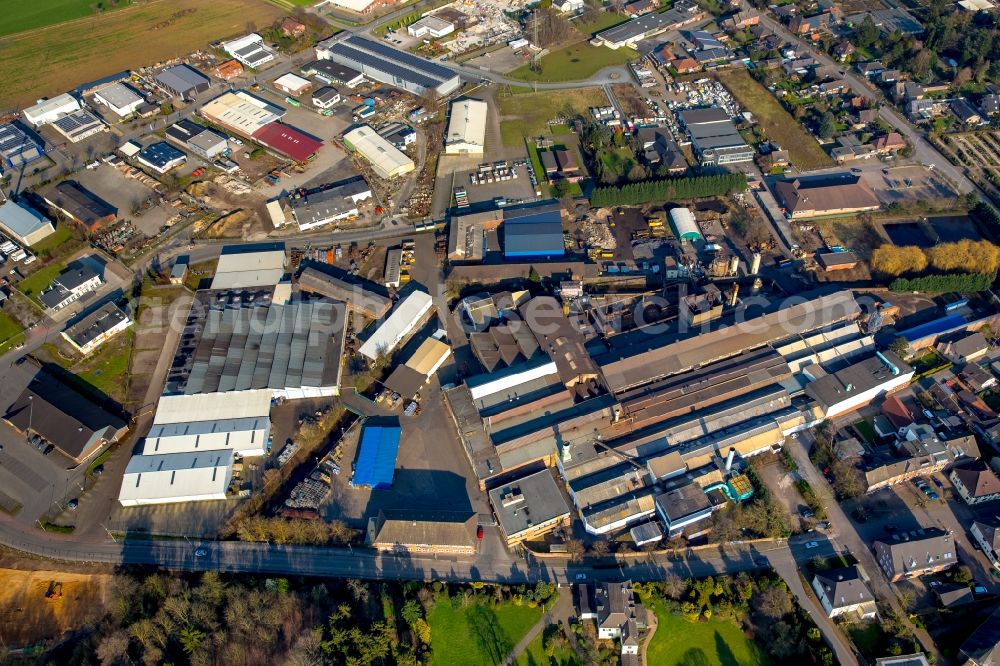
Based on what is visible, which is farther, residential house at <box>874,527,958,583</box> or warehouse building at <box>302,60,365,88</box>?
warehouse building at <box>302,60,365,88</box>

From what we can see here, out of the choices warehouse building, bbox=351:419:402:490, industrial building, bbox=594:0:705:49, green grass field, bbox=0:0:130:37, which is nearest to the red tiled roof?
warehouse building, bbox=351:419:402:490

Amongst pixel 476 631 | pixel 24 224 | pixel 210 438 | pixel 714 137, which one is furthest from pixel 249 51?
pixel 476 631

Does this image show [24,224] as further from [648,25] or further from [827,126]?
[827,126]

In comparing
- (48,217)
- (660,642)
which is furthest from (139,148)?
(660,642)

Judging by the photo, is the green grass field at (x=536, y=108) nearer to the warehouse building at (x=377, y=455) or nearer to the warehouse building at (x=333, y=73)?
the warehouse building at (x=333, y=73)

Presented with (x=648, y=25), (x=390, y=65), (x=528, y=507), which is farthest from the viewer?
(x=648, y=25)

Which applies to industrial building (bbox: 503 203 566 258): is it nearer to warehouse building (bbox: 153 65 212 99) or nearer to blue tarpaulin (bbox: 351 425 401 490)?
blue tarpaulin (bbox: 351 425 401 490)

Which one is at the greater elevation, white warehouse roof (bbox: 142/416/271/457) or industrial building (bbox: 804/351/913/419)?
industrial building (bbox: 804/351/913/419)
